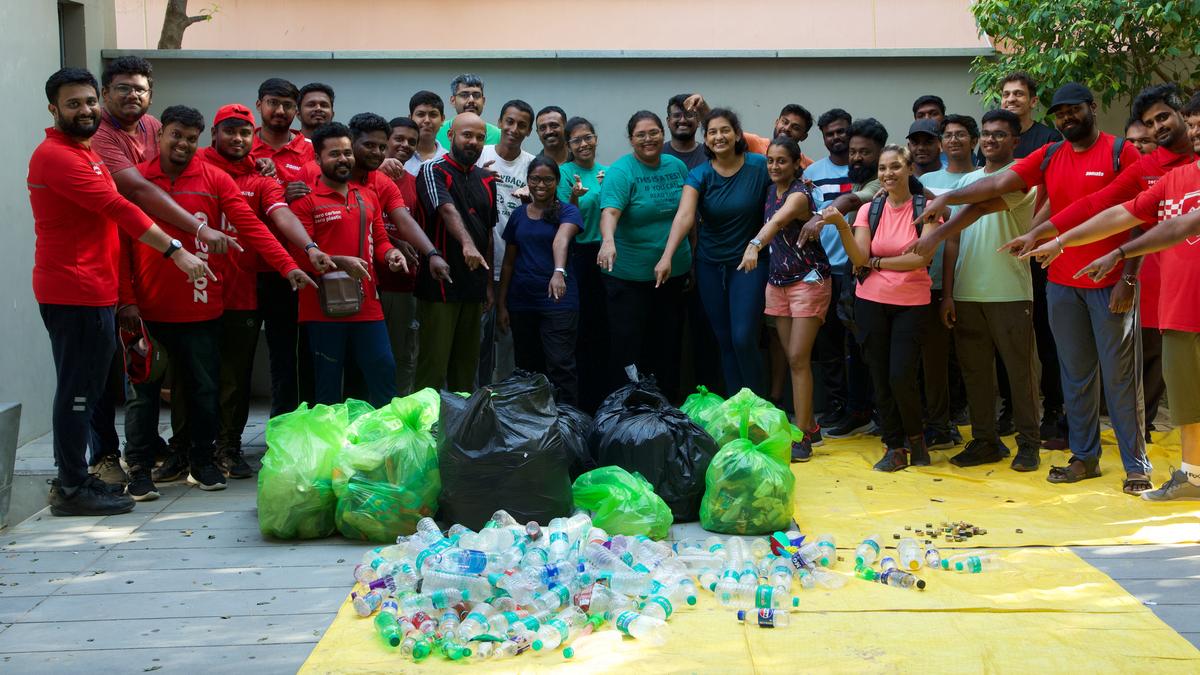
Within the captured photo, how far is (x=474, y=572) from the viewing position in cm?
423

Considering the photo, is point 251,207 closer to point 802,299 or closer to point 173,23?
point 802,299

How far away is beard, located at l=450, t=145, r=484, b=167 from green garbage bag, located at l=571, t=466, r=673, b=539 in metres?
2.45

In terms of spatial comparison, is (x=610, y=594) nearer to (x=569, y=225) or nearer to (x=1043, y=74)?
(x=569, y=225)

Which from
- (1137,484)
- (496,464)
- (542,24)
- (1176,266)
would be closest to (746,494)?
(496,464)

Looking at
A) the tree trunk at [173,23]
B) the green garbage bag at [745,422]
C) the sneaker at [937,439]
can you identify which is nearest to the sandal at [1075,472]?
the sneaker at [937,439]

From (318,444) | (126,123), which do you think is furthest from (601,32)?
(318,444)

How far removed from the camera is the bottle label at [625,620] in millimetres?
3946

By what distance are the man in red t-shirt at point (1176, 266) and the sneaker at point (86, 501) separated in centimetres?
463

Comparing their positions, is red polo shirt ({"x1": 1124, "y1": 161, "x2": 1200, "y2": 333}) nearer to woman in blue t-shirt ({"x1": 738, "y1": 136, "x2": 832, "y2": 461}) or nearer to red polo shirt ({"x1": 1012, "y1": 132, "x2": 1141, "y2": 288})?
red polo shirt ({"x1": 1012, "y1": 132, "x2": 1141, "y2": 288})

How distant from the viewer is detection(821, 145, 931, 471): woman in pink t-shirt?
6.25m

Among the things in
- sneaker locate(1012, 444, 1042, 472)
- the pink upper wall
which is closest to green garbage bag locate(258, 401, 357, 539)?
sneaker locate(1012, 444, 1042, 472)

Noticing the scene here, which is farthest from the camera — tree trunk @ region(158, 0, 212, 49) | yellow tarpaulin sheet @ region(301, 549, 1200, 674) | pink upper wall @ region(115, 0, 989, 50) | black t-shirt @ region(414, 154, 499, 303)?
pink upper wall @ region(115, 0, 989, 50)

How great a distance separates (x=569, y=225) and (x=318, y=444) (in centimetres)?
228

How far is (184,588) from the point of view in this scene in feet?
14.9
